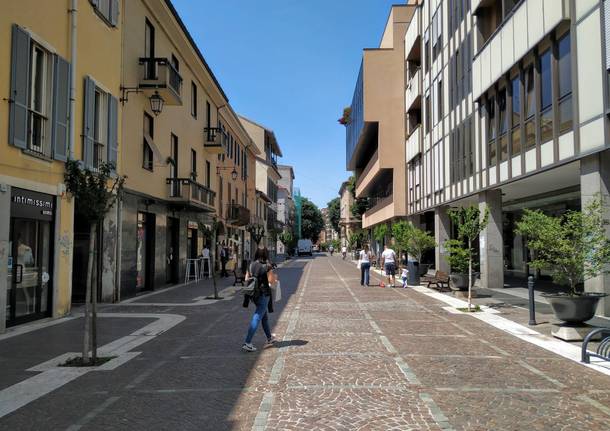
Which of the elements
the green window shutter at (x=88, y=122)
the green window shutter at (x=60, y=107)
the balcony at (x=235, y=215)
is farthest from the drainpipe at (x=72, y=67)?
the balcony at (x=235, y=215)

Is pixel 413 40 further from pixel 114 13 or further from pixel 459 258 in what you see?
pixel 114 13

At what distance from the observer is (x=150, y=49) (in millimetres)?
18781

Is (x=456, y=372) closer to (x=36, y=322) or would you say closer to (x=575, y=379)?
(x=575, y=379)

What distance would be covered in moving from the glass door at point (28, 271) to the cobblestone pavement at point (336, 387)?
6.92 feet

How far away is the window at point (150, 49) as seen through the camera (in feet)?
57.8

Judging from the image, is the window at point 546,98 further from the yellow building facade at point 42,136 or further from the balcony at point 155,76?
the yellow building facade at point 42,136

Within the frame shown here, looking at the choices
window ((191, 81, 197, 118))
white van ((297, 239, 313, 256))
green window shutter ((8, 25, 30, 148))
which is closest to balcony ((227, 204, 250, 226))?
window ((191, 81, 197, 118))

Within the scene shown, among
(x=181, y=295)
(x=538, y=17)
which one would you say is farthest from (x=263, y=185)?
(x=538, y=17)

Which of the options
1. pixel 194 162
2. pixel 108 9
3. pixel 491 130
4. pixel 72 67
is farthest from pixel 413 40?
pixel 72 67

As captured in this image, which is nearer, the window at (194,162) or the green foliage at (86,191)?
the green foliage at (86,191)

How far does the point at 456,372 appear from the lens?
22.4 feet

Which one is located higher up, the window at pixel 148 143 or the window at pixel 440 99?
the window at pixel 440 99

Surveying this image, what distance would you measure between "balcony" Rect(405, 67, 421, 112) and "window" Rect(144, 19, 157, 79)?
16598mm

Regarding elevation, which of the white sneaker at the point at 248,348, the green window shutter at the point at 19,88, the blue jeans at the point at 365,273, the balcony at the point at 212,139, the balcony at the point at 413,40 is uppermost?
the balcony at the point at 413,40
